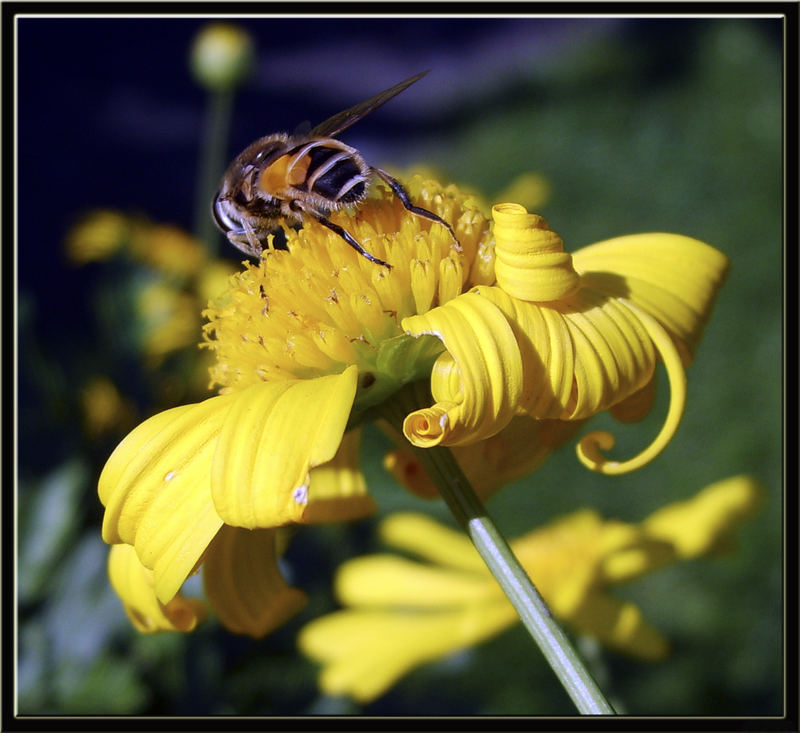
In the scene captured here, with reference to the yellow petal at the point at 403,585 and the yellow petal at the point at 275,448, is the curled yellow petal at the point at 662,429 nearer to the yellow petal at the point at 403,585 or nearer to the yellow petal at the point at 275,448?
the yellow petal at the point at 275,448

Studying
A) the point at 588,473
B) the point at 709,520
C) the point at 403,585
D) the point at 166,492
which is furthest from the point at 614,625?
the point at 588,473

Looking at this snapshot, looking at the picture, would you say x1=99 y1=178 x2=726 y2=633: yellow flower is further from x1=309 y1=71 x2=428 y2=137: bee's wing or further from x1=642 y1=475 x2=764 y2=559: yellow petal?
x1=642 y1=475 x2=764 y2=559: yellow petal

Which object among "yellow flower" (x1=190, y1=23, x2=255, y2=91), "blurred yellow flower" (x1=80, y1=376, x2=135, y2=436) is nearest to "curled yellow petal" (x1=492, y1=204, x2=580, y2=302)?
"blurred yellow flower" (x1=80, y1=376, x2=135, y2=436)

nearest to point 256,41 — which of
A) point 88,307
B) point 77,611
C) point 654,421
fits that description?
point 88,307

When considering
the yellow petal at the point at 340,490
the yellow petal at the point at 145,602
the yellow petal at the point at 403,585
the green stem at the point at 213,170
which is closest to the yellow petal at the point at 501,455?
the yellow petal at the point at 340,490

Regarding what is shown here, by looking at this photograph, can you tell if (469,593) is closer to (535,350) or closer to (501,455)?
(501,455)

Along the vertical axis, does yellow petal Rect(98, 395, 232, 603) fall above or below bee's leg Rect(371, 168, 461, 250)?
below
